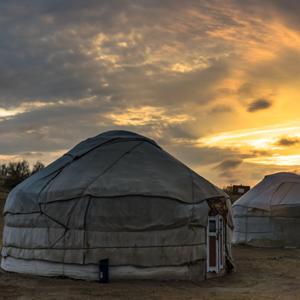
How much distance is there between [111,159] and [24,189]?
2079 mm

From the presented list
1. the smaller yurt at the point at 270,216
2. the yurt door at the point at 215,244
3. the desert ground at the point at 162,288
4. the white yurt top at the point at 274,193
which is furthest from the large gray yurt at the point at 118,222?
the white yurt top at the point at 274,193

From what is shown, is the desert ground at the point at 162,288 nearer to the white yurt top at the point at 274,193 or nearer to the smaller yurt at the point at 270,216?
the smaller yurt at the point at 270,216

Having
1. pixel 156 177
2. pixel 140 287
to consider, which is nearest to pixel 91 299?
pixel 140 287

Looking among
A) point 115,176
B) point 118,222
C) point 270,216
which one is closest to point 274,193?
point 270,216

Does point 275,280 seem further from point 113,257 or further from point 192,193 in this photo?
point 113,257

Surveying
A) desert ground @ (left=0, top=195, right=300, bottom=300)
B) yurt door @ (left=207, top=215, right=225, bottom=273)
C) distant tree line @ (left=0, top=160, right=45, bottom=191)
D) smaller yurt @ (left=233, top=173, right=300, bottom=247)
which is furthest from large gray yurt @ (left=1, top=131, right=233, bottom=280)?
distant tree line @ (left=0, top=160, right=45, bottom=191)

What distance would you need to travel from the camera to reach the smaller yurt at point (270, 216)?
2136 cm

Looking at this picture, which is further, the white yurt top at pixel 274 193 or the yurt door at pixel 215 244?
the white yurt top at pixel 274 193

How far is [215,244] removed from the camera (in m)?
12.9

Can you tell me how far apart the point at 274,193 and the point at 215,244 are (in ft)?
33.2

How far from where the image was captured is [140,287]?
35.4ft

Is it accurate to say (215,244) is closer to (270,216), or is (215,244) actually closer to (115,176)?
(115,176)

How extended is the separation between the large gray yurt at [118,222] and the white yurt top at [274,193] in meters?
9.20

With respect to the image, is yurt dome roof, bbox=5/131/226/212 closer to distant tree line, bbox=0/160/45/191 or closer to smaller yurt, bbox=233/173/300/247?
smaller yurt, bbox=233/173/300/247
